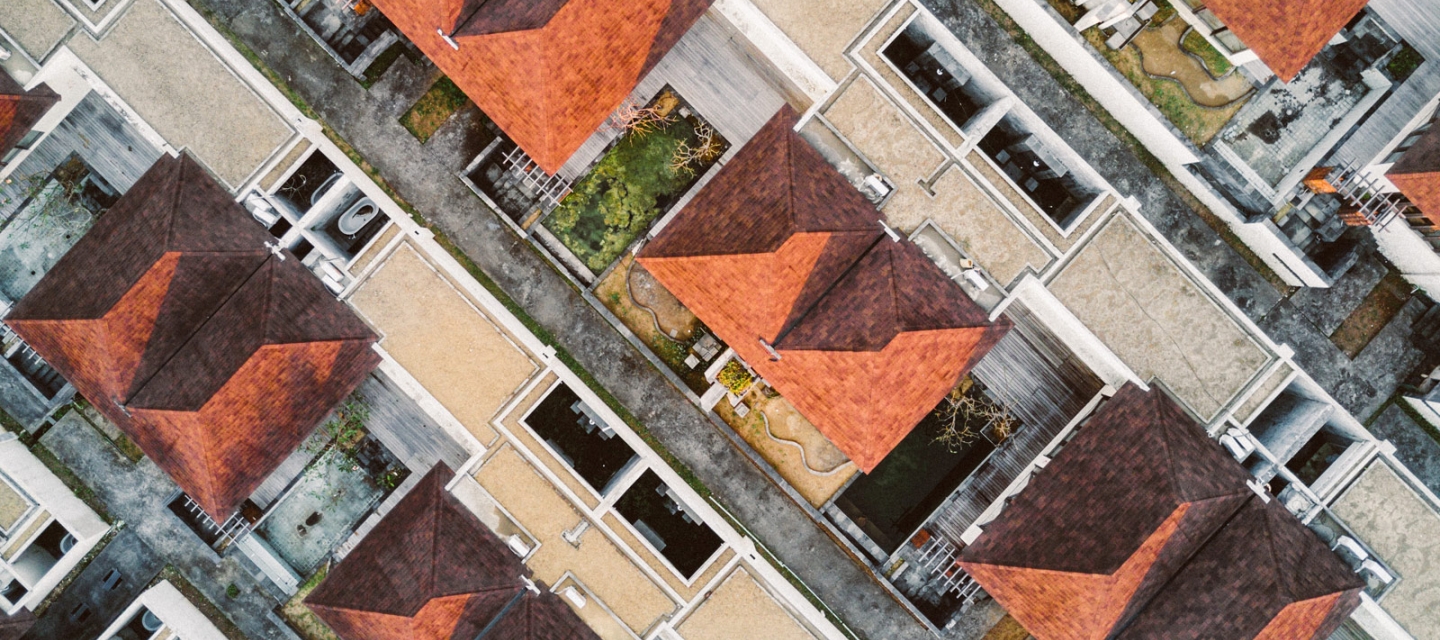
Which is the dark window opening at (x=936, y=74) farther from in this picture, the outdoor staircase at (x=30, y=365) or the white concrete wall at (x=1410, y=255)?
the outdoor staircase at (x=30, y=365)

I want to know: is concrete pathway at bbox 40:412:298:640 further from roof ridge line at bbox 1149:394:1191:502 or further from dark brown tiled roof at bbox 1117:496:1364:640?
roof ridge line at bbox 1149:394:1191:502

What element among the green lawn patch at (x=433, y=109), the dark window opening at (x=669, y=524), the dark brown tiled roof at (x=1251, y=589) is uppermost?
the green lawn patch at (x=433, y=109)

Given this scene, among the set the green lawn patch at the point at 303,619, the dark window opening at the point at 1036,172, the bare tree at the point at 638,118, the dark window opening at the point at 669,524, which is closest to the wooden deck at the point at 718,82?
the bare tree at the point at 638,118

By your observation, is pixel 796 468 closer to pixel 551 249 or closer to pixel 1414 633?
pixel 551 249

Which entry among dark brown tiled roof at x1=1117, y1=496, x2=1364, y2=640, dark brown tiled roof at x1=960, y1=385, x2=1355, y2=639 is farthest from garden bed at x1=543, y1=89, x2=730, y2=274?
dark brown tiled roof at x1=1117, y1=496, x2=1364, y2=640

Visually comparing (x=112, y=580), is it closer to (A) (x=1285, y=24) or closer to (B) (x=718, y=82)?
(B) (x=718, y=82)

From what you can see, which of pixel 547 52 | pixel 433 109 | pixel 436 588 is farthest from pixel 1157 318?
pixel 433 109

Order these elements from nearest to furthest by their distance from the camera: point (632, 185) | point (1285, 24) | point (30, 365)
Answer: point (1285, 24) → point (632, 185) → point (30, 365)
